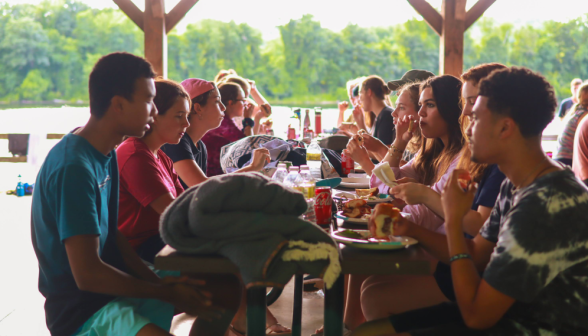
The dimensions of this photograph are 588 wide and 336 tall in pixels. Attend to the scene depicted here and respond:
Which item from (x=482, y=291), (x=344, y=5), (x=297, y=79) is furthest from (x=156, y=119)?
(x=344, y=5)

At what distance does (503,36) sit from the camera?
1369 cm

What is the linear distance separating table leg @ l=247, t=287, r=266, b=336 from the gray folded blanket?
10cm

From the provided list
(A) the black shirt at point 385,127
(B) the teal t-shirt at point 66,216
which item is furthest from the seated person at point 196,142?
(A) the black shirt at point 385,127

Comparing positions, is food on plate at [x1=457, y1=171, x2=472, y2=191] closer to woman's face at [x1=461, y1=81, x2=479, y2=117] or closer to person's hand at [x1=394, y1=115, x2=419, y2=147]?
woman's face at [x1=461, y1=81, x2=479, y2=117]

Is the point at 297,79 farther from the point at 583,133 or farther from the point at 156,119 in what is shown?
the point at 156,119

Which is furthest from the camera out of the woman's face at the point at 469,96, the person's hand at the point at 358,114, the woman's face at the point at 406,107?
the person's hand at the point at 358,114

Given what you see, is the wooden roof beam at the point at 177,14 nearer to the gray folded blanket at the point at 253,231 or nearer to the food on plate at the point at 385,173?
the food on plate at the point at 385,173

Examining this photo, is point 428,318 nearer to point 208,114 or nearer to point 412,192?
point 412,192

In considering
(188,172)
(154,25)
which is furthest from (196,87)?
(154,25)

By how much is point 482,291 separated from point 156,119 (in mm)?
1404

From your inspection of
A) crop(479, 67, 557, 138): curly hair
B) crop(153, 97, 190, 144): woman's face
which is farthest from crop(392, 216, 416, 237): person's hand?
crop(153, 97, 190, 144): woman's face

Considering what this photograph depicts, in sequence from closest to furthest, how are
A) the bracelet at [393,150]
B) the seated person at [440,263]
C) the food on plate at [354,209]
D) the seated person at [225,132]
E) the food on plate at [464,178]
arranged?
the food on plate at [464,178]
the seated person at [440,263]
the food on plate at [354,209]
the bracelet at [393,150]
the seated person at [225,132]

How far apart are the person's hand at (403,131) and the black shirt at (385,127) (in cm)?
140

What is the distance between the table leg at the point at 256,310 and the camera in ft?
3.83
